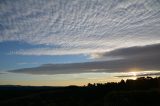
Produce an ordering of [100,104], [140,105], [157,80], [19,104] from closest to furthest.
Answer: [140,105], [100,104], [19,104], [157,80]

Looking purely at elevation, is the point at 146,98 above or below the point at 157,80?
below

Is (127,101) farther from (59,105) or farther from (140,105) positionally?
(59,105)

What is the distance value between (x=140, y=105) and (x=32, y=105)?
28.6m

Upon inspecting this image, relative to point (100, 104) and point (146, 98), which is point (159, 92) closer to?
point (146, 98)

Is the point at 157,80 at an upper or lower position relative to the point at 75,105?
upper

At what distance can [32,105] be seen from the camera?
66.1 metres

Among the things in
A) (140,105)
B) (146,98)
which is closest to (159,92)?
(146,98)

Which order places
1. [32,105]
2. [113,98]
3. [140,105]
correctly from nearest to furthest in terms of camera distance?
1. [140,105]
2. [113,98]
3. [32,105]

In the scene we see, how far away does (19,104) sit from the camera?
7056 centimetres

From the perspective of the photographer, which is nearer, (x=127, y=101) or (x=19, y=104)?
(x=127, y=101)

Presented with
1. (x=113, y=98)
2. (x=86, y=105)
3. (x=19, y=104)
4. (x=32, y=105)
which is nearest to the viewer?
(x=113, y=98)

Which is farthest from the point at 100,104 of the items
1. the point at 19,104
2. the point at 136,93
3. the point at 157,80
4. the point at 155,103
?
the point at 157,80

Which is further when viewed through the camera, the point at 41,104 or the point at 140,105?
the point at 41,104

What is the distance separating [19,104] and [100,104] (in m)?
24.8
